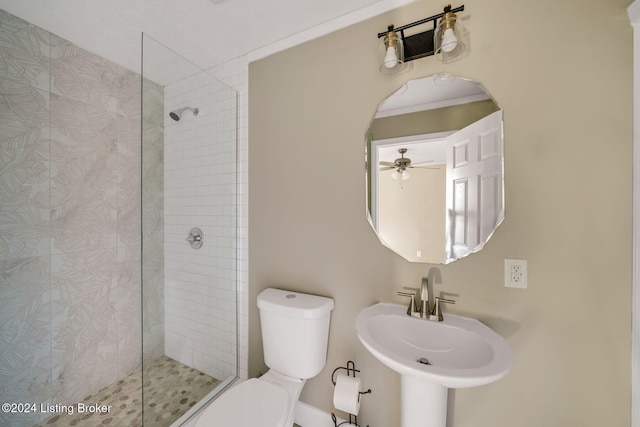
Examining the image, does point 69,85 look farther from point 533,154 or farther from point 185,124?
point 533,154

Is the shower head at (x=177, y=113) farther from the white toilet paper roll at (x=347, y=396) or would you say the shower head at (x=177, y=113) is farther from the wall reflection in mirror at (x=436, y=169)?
the white toilet paper roll at (x=347, y=396)

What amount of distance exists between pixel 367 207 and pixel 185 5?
1.46 metres

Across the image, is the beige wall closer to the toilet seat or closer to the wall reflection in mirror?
the wall reflection in mirror

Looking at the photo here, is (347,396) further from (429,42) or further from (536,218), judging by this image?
(429,42)

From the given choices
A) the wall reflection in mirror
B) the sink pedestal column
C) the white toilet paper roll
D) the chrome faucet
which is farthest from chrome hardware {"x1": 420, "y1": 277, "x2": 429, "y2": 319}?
the white toilet paper roll

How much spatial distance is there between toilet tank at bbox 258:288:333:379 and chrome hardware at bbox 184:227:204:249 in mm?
611

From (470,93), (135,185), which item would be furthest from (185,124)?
(470,93)

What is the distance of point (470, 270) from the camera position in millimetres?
1147

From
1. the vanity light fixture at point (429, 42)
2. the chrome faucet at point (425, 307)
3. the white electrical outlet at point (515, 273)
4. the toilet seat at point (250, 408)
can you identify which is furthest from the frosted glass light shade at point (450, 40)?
the toilet seat at point (250, 408)

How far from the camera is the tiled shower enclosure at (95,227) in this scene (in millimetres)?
1404

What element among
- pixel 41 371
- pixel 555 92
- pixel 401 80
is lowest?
pixel 41 371

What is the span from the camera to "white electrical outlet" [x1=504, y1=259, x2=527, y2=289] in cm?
106

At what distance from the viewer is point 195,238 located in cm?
166

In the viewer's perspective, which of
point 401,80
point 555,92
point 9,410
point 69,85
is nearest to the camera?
point 555,92
